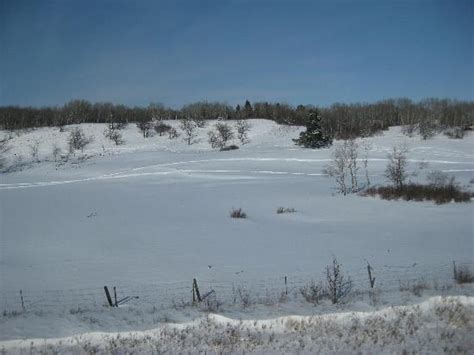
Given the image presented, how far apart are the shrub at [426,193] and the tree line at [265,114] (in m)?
57.7

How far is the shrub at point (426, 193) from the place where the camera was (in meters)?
34.7

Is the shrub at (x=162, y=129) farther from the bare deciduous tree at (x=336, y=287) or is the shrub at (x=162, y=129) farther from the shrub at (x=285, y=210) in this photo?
the bare deciduous tree at (x=336, y=287)

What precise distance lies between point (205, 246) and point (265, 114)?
95375 millimetres

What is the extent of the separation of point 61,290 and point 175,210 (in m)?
20.0

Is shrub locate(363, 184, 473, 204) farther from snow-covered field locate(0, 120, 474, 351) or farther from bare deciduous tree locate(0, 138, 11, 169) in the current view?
bare deciduous tree locate(0, 138, 11, 169)

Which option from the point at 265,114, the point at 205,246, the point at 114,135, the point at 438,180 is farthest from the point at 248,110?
the point at 205,246

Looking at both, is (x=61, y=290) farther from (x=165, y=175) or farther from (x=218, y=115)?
(x=218, y=115)

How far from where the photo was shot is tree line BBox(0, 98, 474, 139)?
4136 inches

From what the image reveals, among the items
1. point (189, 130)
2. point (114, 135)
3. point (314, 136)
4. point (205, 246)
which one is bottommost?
point (205, 246)

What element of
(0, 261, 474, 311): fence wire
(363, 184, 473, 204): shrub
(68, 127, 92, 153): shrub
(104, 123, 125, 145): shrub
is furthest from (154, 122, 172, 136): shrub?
(0, 261, 474, 311): fence wire

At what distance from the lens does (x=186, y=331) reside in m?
9.80

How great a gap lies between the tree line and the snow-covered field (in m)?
50.3

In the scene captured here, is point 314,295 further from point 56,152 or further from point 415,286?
point 56,152

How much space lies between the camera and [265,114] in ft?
380
